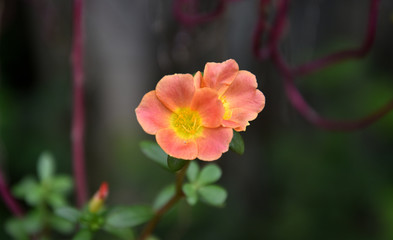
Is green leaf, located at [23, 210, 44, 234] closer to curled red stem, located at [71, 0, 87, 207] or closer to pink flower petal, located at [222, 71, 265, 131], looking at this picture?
curled red stem, located at [71, 0, 87, 207]

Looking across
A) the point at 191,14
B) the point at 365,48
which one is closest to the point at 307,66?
the point at 365,48

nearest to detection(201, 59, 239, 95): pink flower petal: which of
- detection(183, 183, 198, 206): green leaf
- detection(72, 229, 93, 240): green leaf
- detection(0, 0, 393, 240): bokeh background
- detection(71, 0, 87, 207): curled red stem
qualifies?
detection(183, 183, 198, 206): green leaf

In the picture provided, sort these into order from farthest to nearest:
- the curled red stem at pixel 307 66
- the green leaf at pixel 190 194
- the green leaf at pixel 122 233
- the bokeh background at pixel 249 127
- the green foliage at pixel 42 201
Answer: the bokeh background at pixel 249 127 → the curled red stem at pixel 307 66 → the green foliage at pixel 42 201 → the green leaf at pixel 122 233 → the green leaf at pixel 190 194

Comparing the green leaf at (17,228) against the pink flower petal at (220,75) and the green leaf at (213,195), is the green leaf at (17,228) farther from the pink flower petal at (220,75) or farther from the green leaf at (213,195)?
the pink flower petal at (220,75)

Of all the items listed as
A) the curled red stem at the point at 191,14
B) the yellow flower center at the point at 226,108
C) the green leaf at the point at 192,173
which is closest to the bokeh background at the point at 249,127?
the curled red stem at the point at 191,14

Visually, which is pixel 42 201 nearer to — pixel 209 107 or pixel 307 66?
pixel 209 107

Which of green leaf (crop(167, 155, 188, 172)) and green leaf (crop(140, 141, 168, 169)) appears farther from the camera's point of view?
green leaf (crop(140, 141, 168, 169))

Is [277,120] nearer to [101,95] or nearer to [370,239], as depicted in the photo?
[370,239]
